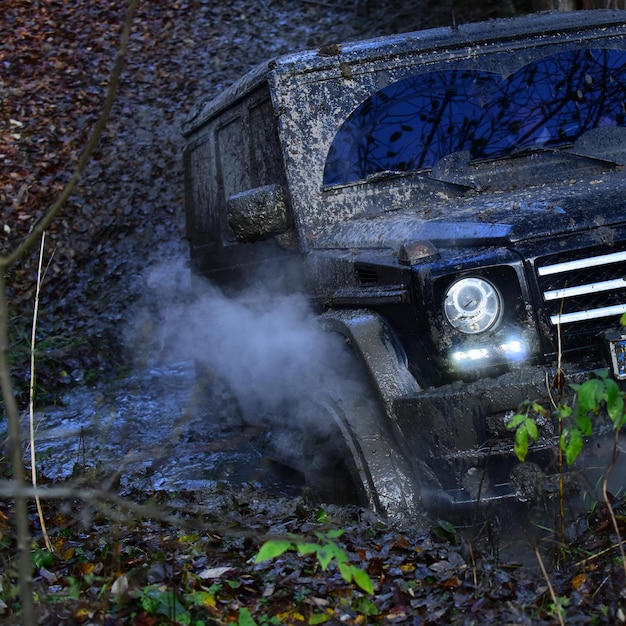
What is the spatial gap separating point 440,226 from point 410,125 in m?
0.90

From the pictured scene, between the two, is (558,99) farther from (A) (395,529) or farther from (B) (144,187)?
(B) (144,187)

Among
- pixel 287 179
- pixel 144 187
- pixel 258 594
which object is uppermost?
pixel 144 187

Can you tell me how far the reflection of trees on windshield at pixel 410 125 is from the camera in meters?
4.52

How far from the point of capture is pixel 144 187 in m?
11.6

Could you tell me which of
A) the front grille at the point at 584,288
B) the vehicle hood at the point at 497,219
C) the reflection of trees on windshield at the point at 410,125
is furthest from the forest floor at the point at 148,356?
the reflection of trees on windshield at the point at 410,125

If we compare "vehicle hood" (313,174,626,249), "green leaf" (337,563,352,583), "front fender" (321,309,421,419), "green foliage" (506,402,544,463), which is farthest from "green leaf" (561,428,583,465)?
"green leaf" (337,563,352,583)

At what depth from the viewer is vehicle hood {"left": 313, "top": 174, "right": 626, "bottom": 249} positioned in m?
3.50

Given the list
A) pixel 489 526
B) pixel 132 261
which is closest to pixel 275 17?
pixel 132 261

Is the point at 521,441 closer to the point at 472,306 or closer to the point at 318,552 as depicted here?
the point at 472,306

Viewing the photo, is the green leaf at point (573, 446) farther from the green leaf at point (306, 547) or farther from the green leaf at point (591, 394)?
the green leaf at point (306, 547)

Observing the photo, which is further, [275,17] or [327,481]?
[275,17]

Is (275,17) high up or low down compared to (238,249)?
up

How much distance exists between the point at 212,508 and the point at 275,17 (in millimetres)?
12198

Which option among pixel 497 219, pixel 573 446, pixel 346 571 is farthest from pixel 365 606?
pixel 497 219
